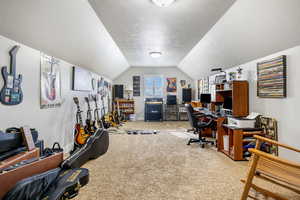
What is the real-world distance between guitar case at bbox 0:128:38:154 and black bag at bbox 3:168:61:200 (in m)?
0.49

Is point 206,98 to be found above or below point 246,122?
above

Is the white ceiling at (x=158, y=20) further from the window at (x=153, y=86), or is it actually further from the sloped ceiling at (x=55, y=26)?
the window at (x=153, y=86)

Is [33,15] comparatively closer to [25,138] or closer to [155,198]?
[25,138]

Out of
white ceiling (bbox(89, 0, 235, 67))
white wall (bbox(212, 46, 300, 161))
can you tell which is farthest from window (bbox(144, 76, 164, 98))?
white wall (bbox(212, 46, 300, 161))

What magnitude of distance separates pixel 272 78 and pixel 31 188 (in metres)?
3.62

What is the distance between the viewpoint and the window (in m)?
7.84

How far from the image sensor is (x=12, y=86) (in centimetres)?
194

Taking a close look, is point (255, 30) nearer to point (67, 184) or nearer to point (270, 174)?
point (270, 174)

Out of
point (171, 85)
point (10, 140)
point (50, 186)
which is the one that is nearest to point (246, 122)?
point (50, 186)

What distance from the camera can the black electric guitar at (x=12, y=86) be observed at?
1843mm

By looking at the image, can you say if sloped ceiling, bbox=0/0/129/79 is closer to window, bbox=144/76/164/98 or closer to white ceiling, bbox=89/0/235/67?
→ white ceiling, bbox=89/0/235/67

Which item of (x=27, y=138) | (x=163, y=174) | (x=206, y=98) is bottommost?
(x=163, y=174)

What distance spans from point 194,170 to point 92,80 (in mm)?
3743

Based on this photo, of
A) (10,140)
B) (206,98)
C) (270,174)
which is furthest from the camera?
(206,98)
